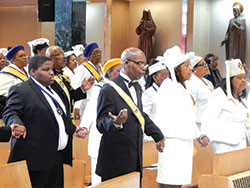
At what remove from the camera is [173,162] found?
4.72 metres

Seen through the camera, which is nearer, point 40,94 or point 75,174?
point 40,94

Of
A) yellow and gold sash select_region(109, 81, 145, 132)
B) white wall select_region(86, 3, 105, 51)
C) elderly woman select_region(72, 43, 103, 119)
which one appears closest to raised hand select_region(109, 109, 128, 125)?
yellow and gold sash select_region(109, 81, 145, 132)

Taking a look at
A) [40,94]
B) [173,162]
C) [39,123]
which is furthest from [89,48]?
[39,123]

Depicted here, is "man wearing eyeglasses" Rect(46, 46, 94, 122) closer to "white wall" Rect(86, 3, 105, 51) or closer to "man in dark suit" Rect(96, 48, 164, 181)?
"man in dark suit" Rect(96, 48, 164, 181)

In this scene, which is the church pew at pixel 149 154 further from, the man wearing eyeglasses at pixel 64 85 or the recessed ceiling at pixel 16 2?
the recessed ceiling at pixel 16 2

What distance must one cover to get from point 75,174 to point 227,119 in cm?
166

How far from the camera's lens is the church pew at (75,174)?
202 inches

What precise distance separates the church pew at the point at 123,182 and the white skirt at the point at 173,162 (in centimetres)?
143

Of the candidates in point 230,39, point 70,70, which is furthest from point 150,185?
point 230,39

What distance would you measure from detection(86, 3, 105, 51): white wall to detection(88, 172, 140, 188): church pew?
415 inches

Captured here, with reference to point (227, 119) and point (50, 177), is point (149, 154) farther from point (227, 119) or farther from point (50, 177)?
point (50, 177)

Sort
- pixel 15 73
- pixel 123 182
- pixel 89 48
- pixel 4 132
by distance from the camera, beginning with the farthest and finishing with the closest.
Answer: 1. pixel 89 48
2. pixel 15 73
3. pixel 4 132
4. pixel 123 182

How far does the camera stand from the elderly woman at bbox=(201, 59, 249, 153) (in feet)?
16.9

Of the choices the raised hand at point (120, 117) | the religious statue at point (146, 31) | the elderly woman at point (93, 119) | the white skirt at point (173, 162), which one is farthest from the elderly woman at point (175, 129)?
the religious statue at point (146, 31)
